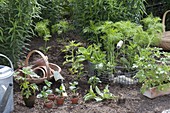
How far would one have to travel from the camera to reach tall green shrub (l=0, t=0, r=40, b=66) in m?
→ 3.55

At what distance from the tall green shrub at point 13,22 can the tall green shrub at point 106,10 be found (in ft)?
2.58

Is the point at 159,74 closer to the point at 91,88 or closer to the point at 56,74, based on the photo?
the point at 91,88

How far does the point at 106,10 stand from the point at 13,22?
118cm

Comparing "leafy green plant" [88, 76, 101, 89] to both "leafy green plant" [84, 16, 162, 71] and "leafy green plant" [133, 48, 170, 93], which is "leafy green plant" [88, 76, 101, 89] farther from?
"leafy green plant" [133, 48, 170, 93]

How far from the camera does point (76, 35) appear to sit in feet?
17.0

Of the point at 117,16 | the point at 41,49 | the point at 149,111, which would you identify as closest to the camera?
the point at 149,111

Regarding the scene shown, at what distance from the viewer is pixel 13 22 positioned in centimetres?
362

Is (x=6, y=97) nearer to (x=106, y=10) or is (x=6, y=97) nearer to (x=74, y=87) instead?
(x=74, y=87)

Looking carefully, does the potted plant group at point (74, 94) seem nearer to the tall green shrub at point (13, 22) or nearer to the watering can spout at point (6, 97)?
the watering can spout at point (6, 97)

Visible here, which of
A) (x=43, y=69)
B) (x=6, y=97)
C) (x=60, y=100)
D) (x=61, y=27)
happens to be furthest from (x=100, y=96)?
(x=61, y=27)

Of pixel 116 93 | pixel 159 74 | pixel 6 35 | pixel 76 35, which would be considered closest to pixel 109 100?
pixel 116 93

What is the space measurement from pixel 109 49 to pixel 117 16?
2.18ft

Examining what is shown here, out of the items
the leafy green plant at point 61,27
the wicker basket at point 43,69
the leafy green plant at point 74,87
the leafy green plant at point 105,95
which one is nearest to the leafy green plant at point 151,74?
the leafy green plant at point 105,95

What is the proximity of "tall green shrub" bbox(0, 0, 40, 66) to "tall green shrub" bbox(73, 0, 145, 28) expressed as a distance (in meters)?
0.79
